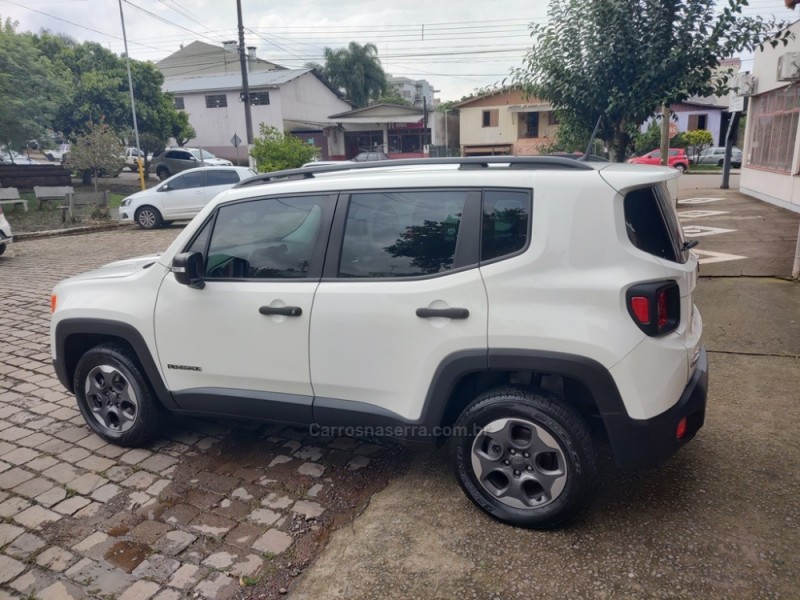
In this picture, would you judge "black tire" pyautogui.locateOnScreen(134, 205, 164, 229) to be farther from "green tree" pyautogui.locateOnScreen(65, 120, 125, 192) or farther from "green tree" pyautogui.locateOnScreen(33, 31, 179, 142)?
"green tree" pyautogui.locateOnScreen(33, 31, 179, 142)

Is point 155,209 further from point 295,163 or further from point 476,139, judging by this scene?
point 476,139

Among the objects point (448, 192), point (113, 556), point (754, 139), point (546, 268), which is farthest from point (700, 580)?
point (754, 139)

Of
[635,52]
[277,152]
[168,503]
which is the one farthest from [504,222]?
[277,152]

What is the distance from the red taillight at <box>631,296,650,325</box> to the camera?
8.51ft

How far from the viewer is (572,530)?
114 inches

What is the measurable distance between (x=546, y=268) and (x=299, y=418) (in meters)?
1.58

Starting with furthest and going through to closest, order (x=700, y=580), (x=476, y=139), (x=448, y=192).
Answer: (x=476, y=139), (x=448, y=192), (x=700, y=580)

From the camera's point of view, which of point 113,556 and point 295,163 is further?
point 295,163

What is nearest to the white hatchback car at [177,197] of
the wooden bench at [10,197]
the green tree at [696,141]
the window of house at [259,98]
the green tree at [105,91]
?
the wooden bench at [10,197]

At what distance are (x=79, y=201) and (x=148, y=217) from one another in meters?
3.01

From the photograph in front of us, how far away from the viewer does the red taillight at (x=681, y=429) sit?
2760 millimetres

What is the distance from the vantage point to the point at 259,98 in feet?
133

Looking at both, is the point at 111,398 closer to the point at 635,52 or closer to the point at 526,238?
the point at 526,238

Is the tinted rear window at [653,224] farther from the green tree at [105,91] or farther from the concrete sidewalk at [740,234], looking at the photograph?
the green tree at [105,91]
